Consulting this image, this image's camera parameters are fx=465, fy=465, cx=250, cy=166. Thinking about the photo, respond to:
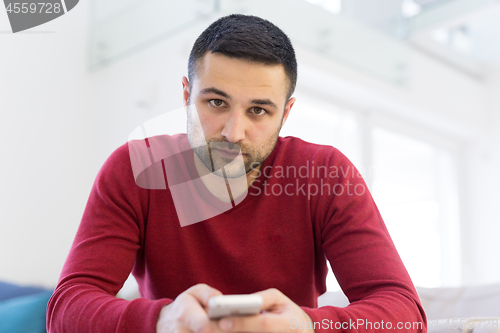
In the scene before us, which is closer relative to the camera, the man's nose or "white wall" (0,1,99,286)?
the man's nose

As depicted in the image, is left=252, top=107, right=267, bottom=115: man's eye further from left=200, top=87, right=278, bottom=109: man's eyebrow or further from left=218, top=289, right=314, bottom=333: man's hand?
left=218, top=289, right=314, bottom=333: man's hand

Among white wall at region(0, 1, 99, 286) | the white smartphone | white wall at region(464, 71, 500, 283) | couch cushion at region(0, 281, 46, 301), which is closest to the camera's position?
the white smartphone

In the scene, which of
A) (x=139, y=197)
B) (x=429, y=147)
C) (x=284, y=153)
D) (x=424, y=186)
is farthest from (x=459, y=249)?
(x=139, y=197)

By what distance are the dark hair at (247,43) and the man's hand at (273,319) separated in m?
0.50

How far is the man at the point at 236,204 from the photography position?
0.87m

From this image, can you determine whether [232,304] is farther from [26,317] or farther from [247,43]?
[26,317]

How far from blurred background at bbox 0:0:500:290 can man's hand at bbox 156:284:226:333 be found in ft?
5.40

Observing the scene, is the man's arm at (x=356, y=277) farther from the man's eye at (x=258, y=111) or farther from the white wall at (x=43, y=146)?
the white wall at (x=43, y=146)

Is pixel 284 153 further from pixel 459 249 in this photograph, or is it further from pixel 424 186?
pixel 459 249

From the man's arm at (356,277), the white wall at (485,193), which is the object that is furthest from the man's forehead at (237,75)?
the white wall at (485,193)

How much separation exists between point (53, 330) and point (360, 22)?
2638 mm

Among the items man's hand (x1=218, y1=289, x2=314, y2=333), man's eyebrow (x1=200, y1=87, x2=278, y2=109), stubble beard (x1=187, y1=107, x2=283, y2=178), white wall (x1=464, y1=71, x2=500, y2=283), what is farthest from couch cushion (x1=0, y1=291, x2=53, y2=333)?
white wall (x1=464, y1=71, x2=500, y2=283)

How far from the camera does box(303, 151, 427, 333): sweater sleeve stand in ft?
2.32

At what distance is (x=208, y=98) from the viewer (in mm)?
957
